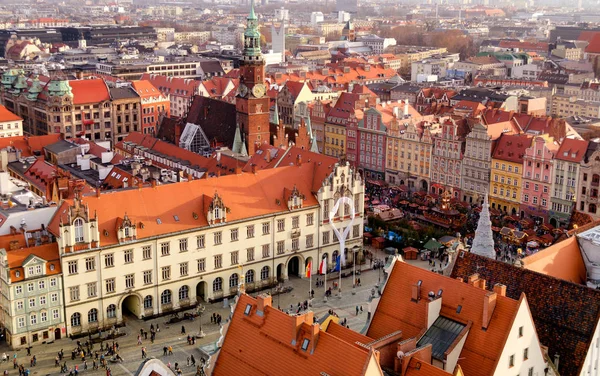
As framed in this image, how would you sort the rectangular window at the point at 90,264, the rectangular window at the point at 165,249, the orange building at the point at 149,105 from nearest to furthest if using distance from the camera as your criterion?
the rectangular window at the point at 90,264 < the rectangular window at the point at 165,249 < the orange building at the point at 149,105

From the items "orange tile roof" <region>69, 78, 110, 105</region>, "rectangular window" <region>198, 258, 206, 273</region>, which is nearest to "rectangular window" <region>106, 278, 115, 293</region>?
"rectangular window" <region>198, 258, 206, 273</region>

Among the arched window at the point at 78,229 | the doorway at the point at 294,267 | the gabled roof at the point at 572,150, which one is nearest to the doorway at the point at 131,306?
the arched window at the point at 78,229

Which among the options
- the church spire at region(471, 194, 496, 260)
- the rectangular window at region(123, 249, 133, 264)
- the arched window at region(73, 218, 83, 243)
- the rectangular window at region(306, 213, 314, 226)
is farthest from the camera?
the rectangular window at region(306, 213, 314, 226)

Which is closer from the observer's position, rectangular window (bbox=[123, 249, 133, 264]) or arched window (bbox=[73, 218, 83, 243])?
arched window (bbox=[73, 218, 83, 243])

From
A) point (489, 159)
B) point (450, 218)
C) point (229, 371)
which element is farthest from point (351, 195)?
point (229, 371)

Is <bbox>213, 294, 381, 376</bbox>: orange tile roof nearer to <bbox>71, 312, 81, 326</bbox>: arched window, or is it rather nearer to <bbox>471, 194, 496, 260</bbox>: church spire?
<bbox>471, 194, 496, 260</bbox>: church spire

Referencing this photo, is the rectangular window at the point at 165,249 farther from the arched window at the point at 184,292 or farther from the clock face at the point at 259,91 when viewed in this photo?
the clock face at the point at 259,91

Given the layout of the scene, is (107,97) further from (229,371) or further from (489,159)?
(229,371)
